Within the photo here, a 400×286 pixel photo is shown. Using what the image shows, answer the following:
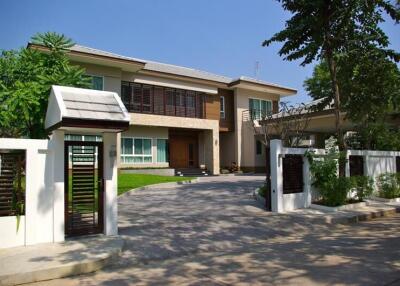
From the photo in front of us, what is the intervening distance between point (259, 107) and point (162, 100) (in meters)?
8.64

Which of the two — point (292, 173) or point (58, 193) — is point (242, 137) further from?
point (58, 193)

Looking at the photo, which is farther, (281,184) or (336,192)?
(336,192)

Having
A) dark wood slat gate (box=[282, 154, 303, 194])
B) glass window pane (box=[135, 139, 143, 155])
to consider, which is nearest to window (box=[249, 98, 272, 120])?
glass window pane (box=[135, 139, 143, 155])

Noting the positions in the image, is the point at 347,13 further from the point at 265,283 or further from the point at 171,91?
the point at 171,91

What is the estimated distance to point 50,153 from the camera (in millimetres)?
7672

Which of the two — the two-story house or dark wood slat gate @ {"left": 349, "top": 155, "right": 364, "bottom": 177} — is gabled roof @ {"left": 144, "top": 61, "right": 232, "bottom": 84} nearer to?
the two-story house

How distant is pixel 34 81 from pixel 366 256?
25.9 ft

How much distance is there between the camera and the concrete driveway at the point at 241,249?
231 inches

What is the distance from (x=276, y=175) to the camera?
38.4 ft

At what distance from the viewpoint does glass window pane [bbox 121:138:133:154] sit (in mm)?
25312

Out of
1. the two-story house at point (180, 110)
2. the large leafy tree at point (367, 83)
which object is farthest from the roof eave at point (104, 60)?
the large leafy tree at point (367, 83)

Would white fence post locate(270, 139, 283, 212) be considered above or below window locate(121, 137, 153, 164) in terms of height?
below

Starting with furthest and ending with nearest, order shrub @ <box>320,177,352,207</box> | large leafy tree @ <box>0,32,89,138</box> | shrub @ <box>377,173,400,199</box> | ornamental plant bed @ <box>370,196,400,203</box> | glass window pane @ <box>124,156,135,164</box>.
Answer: glass window pane @ <box>124,156,135,164</box> < shrub @ <box>377,173,400,199</box> < ornamental plant bed @ <box>370,196,400,203</box> < shrub @ <box>320,177,352,207</box> < large leafy tree @ <box>0,32,89,138</box>

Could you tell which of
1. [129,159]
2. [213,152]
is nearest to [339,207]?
[129,159]
